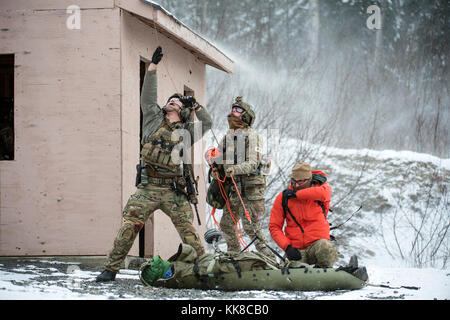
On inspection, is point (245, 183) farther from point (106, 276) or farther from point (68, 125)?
point (68, 125)

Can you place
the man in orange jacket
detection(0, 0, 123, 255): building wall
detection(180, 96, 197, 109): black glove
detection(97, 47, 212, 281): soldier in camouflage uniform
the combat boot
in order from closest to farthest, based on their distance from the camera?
1. the combat boot
2. detection(97, 47, 212, 281): soldier in camouflage uniform
3. the man in orange jacket
4. detection(180, 96, 197, 109): black glove
5. detection(0, 0, 123, 255): building wall

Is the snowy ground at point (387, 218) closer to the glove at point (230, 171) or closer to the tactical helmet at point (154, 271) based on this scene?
the tactical helmet at point (154, 271)

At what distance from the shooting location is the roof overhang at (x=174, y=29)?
25.1 ft

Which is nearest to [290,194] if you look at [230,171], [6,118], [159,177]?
[230,171]

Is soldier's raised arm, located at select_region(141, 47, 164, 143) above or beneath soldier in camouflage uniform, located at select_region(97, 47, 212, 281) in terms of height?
above

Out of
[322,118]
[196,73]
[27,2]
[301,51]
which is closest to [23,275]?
[27,2]

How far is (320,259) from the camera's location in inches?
234

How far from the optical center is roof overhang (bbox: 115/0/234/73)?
766cm

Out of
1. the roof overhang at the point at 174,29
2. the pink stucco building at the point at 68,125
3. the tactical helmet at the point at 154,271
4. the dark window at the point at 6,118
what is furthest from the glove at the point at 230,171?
the dark window at the point at 6,118

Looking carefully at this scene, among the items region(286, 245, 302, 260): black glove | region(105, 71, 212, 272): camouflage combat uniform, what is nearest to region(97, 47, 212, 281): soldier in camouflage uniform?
region(105, 71, 212, 272): camouflage combat uniform

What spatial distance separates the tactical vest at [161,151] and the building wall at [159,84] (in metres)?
1.49

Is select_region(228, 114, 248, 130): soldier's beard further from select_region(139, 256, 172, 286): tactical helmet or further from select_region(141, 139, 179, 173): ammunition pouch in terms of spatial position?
select_region(139, 256, 172, 286): tactical helmet

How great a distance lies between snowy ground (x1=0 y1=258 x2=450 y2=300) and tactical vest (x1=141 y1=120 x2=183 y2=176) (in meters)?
1.17
